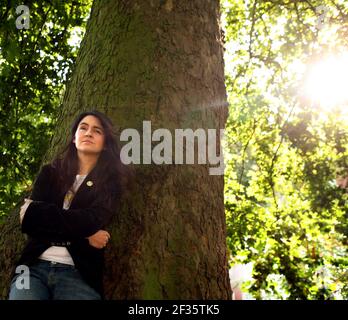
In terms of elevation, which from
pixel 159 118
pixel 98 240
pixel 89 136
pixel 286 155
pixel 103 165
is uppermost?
pixel 286 155

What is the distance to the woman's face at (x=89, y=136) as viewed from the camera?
89.5 inches

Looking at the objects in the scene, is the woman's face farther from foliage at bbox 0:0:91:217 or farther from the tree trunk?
foliage at bbox 0:0:91:217

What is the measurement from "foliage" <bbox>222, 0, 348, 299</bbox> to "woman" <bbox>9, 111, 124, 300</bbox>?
5.44 m

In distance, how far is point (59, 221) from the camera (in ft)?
6.27

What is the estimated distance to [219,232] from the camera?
7.97ft

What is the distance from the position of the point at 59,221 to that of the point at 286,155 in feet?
24.3

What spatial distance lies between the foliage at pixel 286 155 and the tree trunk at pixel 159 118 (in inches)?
166

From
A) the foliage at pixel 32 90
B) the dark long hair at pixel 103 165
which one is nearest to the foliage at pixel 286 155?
the foliage at pixel 32 90

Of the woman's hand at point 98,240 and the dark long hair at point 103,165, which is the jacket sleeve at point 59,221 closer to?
the woman's hand at point 98,240

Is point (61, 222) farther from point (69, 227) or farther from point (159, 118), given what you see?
point (159, 118)

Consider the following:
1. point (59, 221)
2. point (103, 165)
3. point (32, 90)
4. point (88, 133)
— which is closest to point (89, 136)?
point (88, 133)
